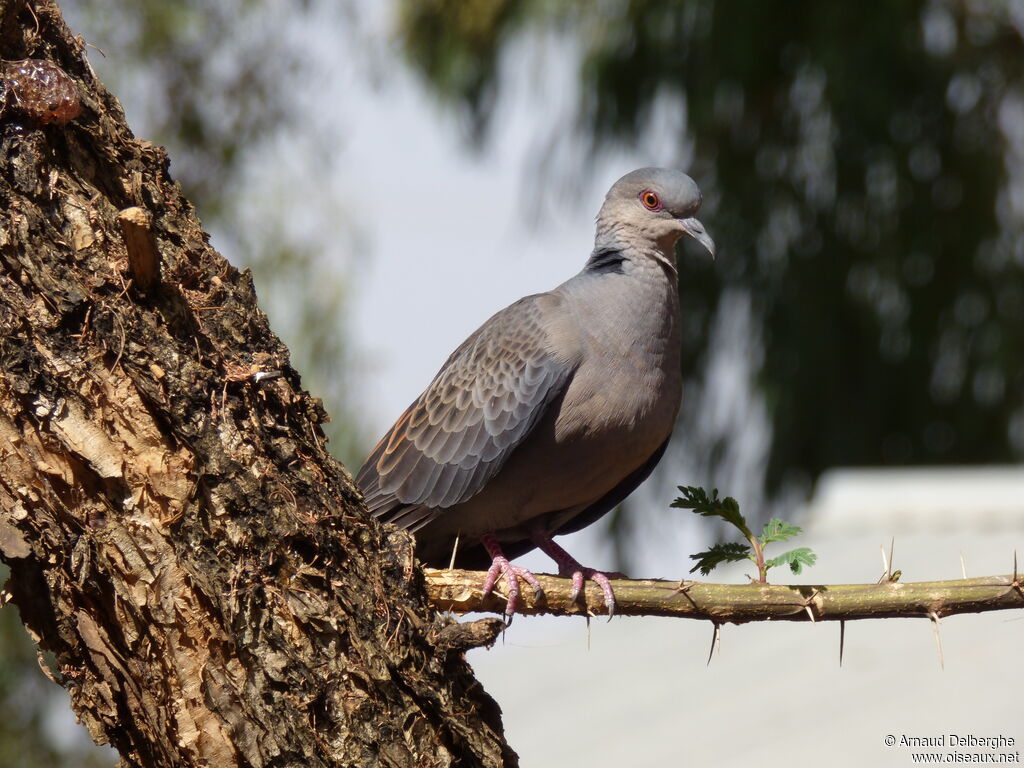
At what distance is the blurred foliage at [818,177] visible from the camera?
10336 millimetres

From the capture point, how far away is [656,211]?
14.5ft

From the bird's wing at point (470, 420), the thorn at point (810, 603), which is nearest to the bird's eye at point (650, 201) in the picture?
the bird's wing at point (470, 420)

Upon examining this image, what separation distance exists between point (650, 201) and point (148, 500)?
2.66m

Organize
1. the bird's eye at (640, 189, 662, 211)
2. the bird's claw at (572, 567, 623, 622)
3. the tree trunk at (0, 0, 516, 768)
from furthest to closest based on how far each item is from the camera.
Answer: the bird's eye at (640, 189, 662, 211), the bird's claw at (572, 567, 623, 622), the tree trunk at (0, 0, 516, 768)

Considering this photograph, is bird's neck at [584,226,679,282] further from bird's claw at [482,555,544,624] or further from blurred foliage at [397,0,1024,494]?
blurred foliage at [397,0,1024,494]

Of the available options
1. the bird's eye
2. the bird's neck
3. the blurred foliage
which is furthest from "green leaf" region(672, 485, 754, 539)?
the blurred foliage

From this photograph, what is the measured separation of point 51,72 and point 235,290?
531 mm

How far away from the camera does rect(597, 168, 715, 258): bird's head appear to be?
172 inches

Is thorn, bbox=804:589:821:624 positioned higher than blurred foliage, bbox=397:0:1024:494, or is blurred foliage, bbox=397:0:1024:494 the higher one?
blurred foliage, bbox=397:0:1024:494

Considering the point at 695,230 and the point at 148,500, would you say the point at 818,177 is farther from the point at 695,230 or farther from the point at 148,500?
the point at 148,500

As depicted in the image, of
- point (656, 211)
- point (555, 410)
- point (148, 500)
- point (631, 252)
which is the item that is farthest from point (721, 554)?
point (656, 211)

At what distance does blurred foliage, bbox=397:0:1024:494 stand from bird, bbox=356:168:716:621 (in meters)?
6.10

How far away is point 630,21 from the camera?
10.4 meters

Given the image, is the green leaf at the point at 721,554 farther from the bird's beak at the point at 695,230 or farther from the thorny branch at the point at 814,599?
the bird's beak at the point at 695,230
